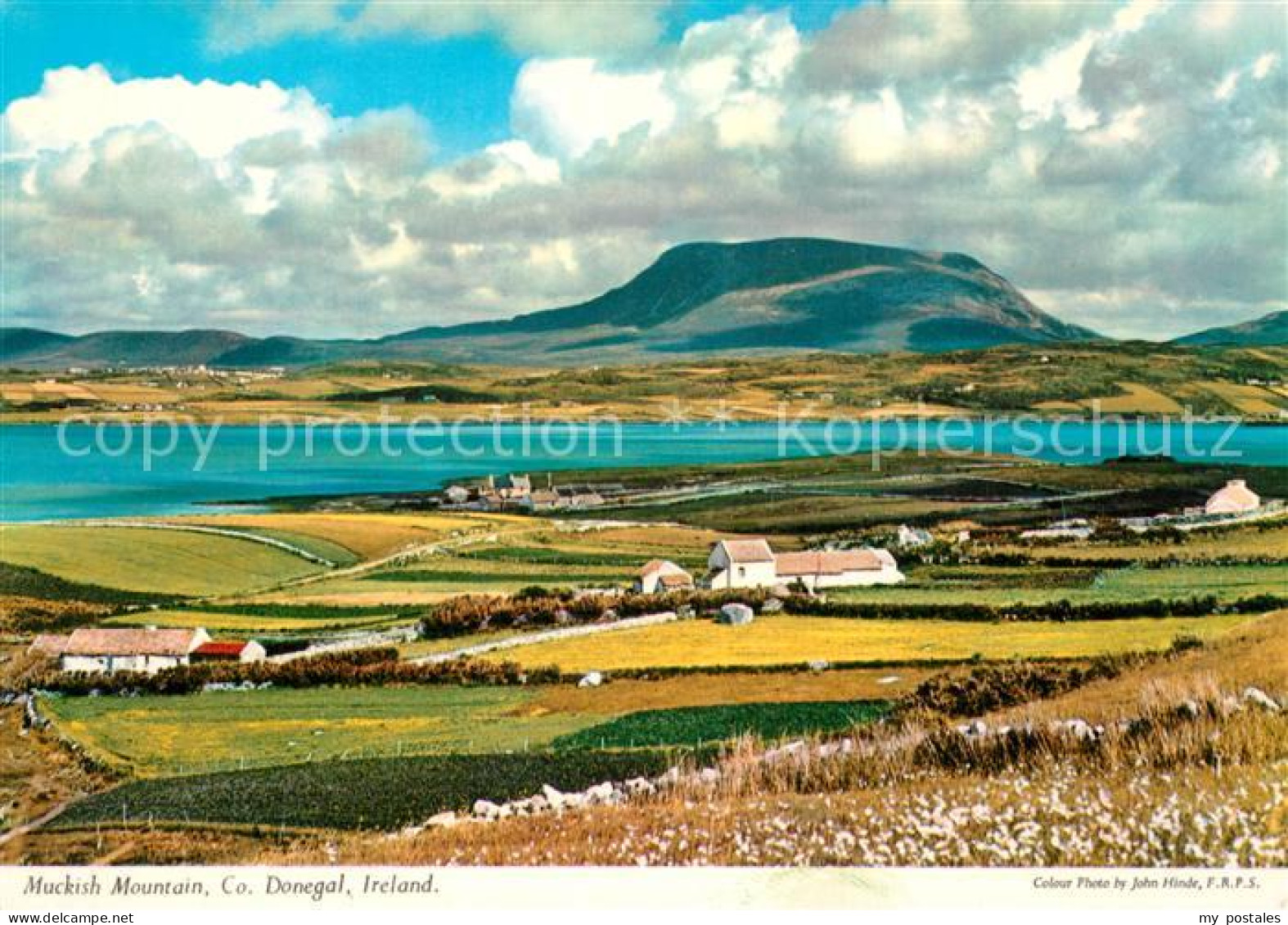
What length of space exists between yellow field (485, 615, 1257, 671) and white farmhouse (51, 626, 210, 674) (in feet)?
10.4

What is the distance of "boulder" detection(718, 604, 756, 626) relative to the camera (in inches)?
488

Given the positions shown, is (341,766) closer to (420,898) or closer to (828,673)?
(420,898)

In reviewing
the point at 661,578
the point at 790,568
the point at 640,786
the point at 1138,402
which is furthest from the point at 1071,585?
the point at 1138,402

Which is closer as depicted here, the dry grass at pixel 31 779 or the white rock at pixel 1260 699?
the white rock at pixel 1260 699

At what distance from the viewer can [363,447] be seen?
1876 inches

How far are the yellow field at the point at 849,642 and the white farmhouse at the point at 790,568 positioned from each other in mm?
1137

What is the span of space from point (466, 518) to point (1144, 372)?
37.7 m

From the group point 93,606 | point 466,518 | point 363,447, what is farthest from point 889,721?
point 363,447

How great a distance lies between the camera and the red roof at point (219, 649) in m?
11.1

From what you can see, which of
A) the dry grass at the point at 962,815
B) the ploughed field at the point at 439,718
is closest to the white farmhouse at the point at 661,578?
the ploughed field at the point at 439,718

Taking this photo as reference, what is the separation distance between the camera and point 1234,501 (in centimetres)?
1466

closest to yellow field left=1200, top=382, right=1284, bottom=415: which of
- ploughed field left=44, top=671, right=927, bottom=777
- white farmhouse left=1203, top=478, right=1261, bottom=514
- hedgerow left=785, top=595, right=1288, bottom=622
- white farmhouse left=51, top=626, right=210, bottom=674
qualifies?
white farmhouse left=1203, top=478, right=1261, bottom=514

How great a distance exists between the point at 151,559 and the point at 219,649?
4633mm

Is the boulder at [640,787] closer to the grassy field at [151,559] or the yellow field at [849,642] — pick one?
the yellow field at [849,642]
